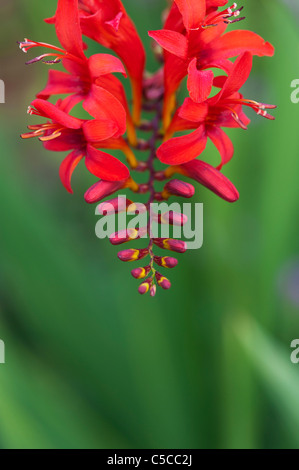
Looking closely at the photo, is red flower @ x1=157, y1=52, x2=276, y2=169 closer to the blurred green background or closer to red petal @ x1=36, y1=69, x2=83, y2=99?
red petal @ x1=36, y1=69, x2=83, y2=99

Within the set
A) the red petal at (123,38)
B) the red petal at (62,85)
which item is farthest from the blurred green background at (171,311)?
the red petal at (62,85)

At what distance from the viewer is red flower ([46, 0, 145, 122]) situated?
2.32 feet

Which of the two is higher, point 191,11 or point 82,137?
point 191,11

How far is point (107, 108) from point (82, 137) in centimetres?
7

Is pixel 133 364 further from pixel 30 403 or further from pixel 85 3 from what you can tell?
pixel 85 3

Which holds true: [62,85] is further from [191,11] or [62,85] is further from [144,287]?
[144,287]

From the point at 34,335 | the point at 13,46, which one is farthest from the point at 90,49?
the point at 13,46

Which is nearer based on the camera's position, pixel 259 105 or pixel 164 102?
pixel 259 105

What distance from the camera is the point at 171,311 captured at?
138 cm

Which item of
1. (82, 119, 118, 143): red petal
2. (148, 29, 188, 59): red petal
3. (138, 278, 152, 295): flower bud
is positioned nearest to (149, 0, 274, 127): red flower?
(148, 29, 188, 59): red petal

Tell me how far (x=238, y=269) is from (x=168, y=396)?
1.18 feet

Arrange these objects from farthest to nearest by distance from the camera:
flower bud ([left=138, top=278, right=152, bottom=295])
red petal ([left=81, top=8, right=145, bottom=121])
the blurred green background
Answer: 1. the blurred green background
2. red petal ([left=81, top=8, right=145, bottom=121])
3. flower bud ([left=138, top=278, right=152, bottom=295])

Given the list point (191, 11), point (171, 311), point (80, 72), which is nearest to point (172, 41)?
point (191, 11)

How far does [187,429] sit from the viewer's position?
1.33 meters
